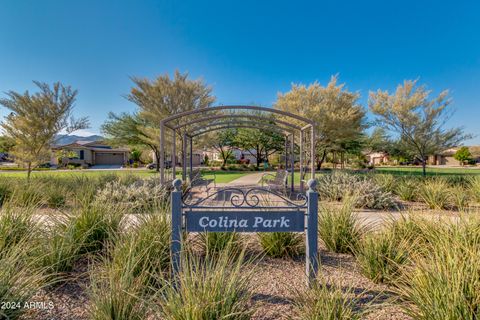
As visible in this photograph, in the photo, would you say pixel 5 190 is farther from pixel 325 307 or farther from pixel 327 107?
pixel 327 107

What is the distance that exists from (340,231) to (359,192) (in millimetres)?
3240

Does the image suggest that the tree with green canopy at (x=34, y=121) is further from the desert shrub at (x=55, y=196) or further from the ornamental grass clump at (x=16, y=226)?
the ornamental grass clump at (x=16, y=226)

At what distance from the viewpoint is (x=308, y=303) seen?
2148mm

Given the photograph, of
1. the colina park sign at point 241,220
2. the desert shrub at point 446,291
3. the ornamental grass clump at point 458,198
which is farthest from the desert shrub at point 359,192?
the desert shrub at point 446,291

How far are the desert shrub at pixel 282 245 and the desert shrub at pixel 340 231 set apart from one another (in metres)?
0.53

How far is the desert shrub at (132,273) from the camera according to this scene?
196cm

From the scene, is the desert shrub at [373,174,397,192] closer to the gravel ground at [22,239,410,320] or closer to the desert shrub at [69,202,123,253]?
the gravel ground at [22,239,410,320]

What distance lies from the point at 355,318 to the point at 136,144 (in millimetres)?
30000

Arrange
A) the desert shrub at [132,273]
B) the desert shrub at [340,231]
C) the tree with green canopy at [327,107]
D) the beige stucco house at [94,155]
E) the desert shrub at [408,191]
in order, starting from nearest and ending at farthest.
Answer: the desert shrub at [132,273] → the desert shrub at [340,231] → the desert shrub at [408,191] → the tree with green canopy at [327,107] → the beige stucco house at [94,155]

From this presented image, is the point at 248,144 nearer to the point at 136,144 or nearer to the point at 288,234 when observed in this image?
the point at 136,144

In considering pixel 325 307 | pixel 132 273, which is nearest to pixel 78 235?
pixel 132 273

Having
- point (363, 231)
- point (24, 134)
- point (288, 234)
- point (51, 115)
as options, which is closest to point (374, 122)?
point (363, 231)

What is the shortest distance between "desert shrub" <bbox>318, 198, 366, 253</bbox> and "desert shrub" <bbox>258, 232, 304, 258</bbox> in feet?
1.75

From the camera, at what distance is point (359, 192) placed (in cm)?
653
